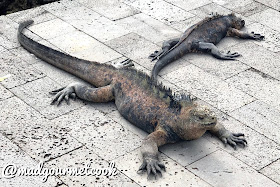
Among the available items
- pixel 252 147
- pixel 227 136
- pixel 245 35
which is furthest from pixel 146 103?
pixel 245 35

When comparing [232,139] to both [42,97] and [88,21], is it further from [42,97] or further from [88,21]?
[88,21]

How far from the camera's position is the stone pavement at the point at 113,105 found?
6461mm

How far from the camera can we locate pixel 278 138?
7082 millimetres

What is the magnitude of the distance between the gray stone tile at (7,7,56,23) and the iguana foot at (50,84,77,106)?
2.63 metres

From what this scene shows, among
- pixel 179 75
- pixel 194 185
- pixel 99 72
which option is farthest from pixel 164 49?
pixel 194 185

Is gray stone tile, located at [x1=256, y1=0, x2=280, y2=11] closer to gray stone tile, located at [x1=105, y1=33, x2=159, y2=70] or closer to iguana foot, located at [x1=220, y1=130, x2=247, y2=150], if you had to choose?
gray stone tile, located at [x1=105, y1=33, x2=159, y2=70]

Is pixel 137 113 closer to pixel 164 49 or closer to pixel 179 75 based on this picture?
pixel 179 75

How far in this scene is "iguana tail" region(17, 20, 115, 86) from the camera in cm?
782

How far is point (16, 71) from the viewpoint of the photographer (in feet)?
27.5

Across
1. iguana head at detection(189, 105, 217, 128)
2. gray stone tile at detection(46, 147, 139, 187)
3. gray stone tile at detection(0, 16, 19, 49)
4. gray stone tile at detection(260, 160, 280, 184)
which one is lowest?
gray stone tile at detection(0, 16, 19, 49)

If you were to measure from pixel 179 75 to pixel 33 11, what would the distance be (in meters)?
3.43

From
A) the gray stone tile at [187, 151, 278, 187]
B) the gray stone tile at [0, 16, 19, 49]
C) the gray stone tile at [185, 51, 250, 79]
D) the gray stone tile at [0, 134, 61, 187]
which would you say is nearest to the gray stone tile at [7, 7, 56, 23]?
the gray stone tile at [0, 16, 19, 49]

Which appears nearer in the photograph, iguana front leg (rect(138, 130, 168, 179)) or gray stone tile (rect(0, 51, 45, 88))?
iguana front leg (rect(138, 130, 168, 179))

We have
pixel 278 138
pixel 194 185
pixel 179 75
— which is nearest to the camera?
pixel 194 185
